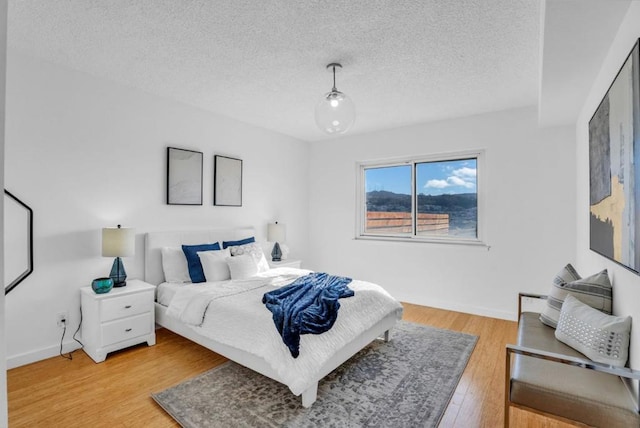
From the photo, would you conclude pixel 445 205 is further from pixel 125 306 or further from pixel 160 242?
pixel 125 306

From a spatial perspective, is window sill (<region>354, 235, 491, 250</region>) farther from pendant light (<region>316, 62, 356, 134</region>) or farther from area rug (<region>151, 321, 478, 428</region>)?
pendant light (<region>316, 62, 356, 134</region>)

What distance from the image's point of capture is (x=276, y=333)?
221 cm

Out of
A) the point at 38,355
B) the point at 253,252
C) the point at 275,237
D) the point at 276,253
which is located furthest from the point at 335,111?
the point at 38,355

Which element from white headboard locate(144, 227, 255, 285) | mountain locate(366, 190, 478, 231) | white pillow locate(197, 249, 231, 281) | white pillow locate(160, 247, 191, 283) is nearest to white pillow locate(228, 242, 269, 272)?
white pillow locate(197, 249, 231, 281)

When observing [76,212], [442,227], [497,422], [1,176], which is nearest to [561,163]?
[442,227]

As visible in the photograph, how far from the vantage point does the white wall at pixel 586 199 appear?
153cm

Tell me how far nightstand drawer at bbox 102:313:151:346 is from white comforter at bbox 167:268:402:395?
27 cm

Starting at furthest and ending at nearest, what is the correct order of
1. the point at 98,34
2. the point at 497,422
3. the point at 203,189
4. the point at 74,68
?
the point at 203,189 → the point at 74,68 → the point at 98,34 → the point at 497,422

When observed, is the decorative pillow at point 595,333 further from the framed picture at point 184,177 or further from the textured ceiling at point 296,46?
the framed picture at point 184,177

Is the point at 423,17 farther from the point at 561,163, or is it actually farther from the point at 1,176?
Answer: the point at 561,163

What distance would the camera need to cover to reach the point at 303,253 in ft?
18.4

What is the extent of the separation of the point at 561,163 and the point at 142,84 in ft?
15.2

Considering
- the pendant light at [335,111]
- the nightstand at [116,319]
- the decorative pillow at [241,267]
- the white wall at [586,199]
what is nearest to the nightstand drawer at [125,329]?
the nightstand at [116,319]

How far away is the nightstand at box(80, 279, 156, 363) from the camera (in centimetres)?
275
